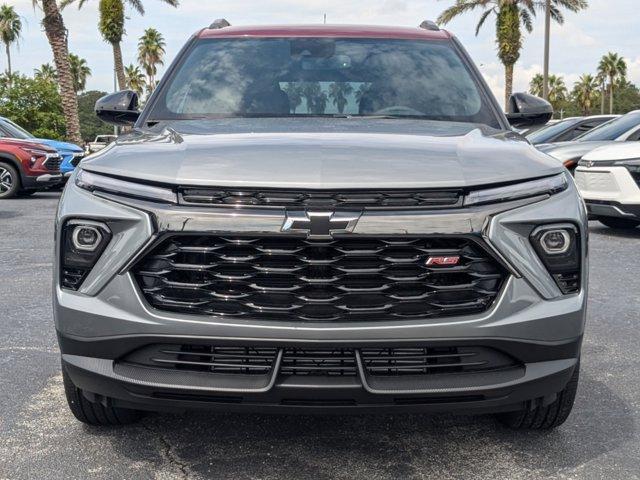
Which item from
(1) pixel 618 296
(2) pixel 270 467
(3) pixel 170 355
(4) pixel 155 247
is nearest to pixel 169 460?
(2) pixel 270 467

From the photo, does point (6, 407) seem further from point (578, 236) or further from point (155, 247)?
point (578, 236)

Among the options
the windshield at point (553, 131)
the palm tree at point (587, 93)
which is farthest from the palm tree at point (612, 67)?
the windshield at point (553, 131)

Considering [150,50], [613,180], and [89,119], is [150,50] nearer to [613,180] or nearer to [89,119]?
[89,119]

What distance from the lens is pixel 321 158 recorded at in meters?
2.67

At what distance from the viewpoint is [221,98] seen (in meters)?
3.86

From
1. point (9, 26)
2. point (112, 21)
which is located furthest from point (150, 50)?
point (112, 21)

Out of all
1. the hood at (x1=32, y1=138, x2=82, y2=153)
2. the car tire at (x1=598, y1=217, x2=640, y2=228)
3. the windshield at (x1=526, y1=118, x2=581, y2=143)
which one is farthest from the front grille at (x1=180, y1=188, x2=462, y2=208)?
the hood at (x1=32, y1=138, x2=82, y2=153)

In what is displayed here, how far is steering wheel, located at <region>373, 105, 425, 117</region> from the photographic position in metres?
3.77

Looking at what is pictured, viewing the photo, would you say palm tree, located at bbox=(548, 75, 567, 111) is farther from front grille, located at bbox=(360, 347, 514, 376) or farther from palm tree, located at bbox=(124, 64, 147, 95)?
front grille, located at bbox=(360, 347, 514, 376)

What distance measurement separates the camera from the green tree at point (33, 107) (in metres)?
34.1

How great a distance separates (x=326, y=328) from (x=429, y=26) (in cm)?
271

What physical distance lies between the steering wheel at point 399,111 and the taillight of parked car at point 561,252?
1273 mm

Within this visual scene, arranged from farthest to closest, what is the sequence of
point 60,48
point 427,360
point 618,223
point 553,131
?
point 60,48, point 553,131, point 618,223, point 427,360

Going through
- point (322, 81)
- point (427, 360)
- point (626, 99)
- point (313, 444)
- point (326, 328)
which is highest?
point (322, 81)
